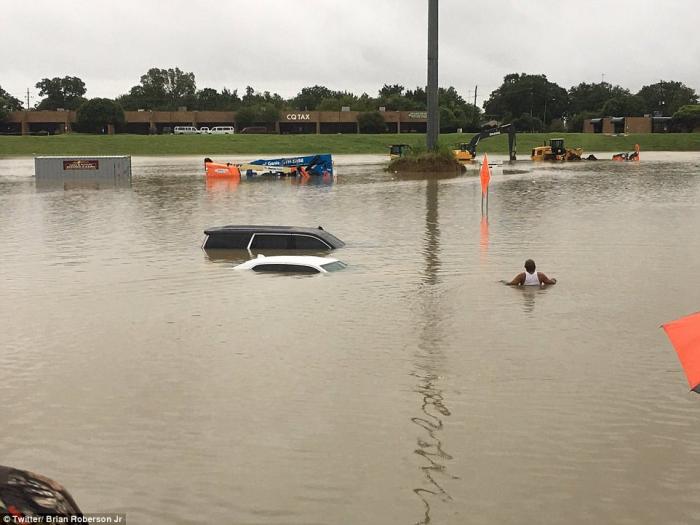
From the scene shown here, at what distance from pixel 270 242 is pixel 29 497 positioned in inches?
821

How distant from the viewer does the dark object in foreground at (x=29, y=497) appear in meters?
5.71

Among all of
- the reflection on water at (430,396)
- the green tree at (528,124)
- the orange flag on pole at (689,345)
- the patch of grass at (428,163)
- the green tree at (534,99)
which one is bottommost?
the reflection on water at (430,396)

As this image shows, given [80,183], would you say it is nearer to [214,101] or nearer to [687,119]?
[687,119]

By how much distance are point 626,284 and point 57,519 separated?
17.5 m

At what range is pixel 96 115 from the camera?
13950cm

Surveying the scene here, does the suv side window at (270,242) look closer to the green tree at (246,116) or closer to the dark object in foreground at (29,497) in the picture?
the dark object in foreground at (29,497)

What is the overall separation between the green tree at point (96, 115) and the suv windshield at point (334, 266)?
12389cm

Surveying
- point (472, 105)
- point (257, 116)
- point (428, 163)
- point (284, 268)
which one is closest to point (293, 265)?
point (284, 268)

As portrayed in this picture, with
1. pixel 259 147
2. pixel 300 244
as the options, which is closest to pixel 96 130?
pixel 259 147

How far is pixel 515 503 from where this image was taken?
30.6 feet

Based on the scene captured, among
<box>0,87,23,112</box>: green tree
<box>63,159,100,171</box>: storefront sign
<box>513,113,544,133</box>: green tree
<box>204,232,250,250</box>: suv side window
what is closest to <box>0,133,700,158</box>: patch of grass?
<box>513,113,544,133</box>: green tree

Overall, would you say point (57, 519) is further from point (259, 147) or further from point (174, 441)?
point (259, 147)

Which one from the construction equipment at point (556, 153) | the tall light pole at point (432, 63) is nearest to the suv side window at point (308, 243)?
the tall light pole at point (432, 63)

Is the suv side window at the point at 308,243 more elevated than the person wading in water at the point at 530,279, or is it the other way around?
the suv side window at the point at 308,243
